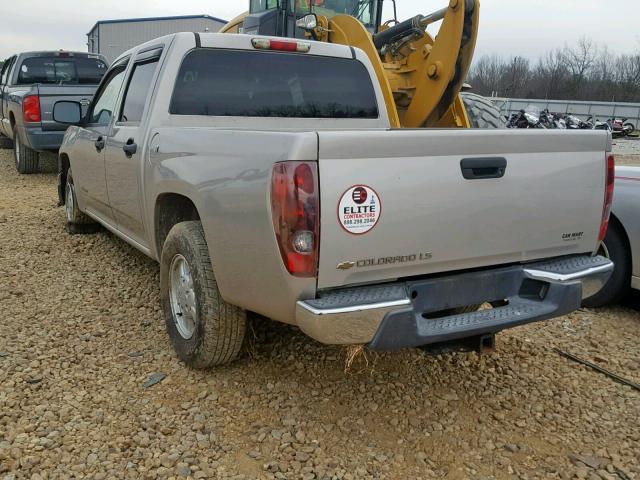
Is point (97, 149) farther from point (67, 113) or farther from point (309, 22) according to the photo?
point (309, 22)

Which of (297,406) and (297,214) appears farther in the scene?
(297,406)

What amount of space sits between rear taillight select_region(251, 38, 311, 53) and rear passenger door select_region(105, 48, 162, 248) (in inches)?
26.8

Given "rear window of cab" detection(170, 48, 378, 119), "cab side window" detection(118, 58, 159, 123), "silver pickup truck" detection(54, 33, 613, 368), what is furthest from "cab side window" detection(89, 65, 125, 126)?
"rear window of cab" detection(170, 48, 378, 119)

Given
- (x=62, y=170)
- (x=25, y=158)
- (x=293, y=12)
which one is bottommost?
(x=25, y=158)

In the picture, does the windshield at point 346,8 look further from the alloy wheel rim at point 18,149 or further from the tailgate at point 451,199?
the alloy wheel rim at point 18,149

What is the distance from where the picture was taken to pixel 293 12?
7.88 meters

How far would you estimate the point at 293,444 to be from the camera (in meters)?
2.77

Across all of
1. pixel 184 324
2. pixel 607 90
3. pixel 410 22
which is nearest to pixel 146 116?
pixel 184 324

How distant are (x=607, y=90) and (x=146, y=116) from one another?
194 ft

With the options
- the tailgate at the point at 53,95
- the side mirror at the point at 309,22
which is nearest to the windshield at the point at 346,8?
the side mirror at the point at 309,22

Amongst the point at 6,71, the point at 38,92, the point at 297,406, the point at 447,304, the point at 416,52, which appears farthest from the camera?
the point at 6,71

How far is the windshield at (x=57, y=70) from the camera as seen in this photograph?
10.6 m

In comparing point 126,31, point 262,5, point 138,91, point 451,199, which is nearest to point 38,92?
point 262,5

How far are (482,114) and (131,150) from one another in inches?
191
